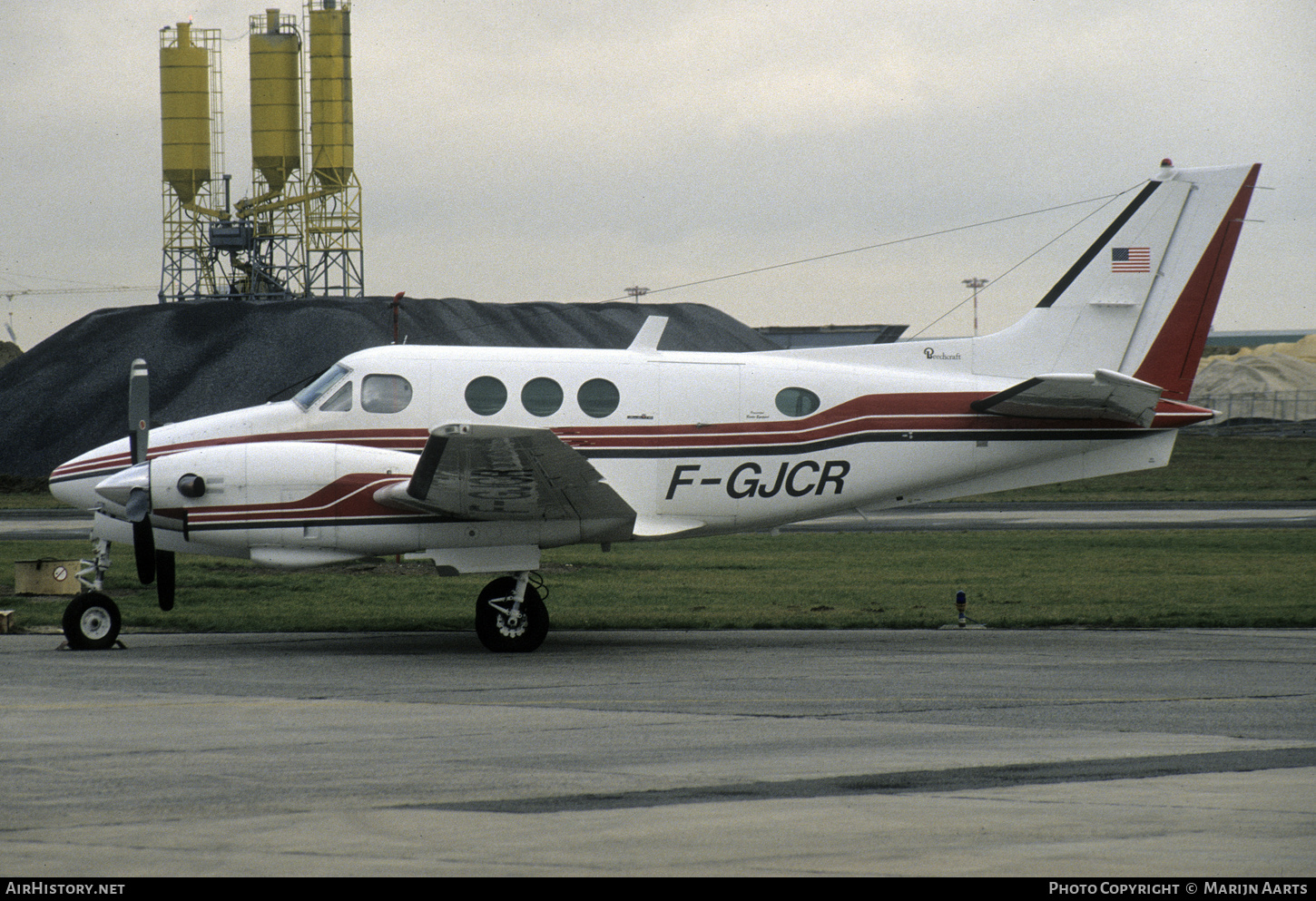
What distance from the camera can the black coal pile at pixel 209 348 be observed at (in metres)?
57.9

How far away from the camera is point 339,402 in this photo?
634 inches

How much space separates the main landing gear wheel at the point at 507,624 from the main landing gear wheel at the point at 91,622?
422cm

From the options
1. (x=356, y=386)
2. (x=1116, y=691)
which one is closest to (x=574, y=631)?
(x=356, y=386)

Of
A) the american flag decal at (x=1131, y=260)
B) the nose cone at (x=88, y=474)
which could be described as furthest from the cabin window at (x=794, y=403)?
the nose cone at (x=88, y=474)

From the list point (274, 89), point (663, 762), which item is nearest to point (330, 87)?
point (274, 89)

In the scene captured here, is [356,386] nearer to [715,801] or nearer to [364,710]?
[364,710]

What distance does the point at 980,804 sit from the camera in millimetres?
7668

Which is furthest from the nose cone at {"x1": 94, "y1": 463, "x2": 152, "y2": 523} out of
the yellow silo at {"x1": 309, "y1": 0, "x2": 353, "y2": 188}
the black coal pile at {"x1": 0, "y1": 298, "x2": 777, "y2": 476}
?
the yellow silo at {"x1": 309, "y1": 0, "x2": 353, "y2": 188}

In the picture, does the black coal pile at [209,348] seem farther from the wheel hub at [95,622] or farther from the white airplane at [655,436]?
the wheel hub at [95,622]

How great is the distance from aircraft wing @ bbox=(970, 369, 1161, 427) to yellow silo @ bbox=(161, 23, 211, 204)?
58478mm

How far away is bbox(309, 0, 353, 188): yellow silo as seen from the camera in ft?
217

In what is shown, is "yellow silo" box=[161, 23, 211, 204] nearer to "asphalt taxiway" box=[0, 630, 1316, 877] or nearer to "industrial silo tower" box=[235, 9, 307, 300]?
"industrial silo tower" box=[235, 9, 307, 300]

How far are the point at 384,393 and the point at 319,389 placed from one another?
827 mm
